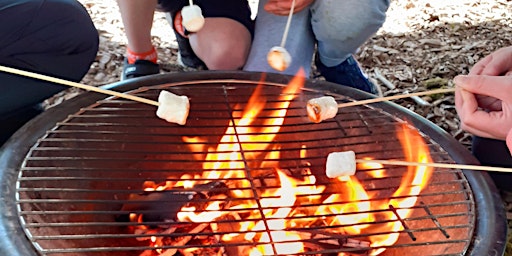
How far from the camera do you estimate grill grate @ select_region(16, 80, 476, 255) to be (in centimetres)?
135

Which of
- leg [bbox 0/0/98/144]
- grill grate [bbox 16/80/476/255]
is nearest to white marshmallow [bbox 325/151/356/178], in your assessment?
grill grate [bbox 16/80/476/255]

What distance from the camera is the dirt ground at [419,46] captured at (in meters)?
2.76

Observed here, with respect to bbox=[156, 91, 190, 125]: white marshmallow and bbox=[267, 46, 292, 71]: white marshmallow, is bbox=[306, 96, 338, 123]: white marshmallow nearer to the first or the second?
bbox=[267, 46, 292, 71]: white marshmallow

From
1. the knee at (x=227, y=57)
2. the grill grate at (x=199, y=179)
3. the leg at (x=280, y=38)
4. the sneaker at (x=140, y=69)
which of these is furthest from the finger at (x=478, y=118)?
the sneaker at (x=140, y=69)

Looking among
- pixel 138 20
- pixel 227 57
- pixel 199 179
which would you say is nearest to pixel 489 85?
pixel 199 179

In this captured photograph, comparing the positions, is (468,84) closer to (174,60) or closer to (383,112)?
(383,112)

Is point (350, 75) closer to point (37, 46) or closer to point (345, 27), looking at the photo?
point (345, 27)

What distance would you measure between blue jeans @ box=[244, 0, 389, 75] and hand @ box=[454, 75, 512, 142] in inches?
26.9

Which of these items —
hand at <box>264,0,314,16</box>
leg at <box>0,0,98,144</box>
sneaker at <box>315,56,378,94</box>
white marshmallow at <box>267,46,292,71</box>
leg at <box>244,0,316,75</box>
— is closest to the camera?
white marshmallow at <box>267,46,292,71</box>

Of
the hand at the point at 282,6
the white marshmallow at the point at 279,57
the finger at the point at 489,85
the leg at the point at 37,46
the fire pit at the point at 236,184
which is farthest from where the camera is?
the hand at the point at 282,6

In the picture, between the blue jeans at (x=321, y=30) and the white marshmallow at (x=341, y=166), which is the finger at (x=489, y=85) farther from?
the blue jeans at (x=321, y=30)

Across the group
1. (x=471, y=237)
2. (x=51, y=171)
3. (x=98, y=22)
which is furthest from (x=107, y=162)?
(x=98, y=22)

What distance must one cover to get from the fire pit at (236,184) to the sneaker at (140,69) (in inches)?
23.3

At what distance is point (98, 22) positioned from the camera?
3.30 meters
